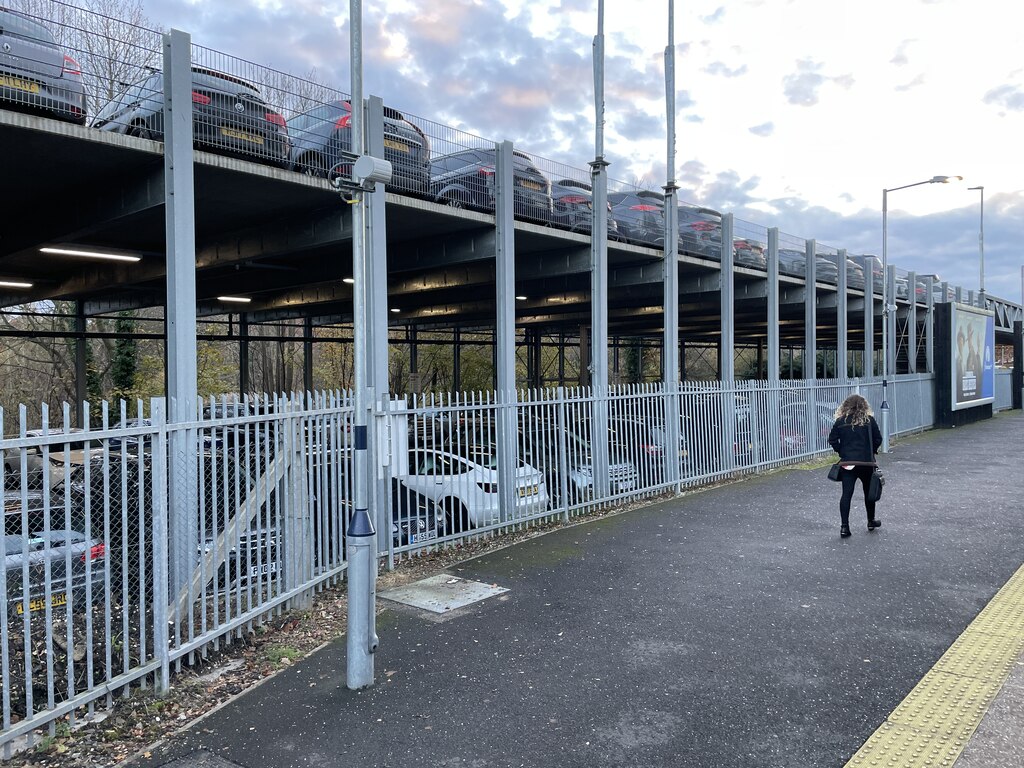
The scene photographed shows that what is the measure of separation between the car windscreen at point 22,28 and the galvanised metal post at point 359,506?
4492 millimetres

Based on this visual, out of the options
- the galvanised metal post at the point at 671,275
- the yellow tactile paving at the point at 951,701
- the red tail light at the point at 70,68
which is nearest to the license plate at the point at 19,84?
the red tail light at the point at 70,68

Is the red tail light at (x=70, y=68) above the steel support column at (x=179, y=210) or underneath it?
above

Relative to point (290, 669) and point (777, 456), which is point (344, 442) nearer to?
point (290, 669)

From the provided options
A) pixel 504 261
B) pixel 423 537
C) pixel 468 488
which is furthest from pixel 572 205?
pixel 423 537

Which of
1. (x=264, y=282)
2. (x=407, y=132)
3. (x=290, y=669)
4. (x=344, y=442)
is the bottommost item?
(x=290, y=669)

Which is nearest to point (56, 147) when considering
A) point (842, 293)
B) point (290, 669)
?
point (290, 669)

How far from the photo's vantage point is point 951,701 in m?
4.23

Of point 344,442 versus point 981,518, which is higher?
point 344,442

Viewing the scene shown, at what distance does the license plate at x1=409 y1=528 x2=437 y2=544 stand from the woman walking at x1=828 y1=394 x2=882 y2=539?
5.00m

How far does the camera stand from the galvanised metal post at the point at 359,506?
460 cm

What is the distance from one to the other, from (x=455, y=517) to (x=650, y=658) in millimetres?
4021

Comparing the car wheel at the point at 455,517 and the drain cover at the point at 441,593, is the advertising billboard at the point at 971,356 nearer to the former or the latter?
→ the car wheel at the point at 455,517

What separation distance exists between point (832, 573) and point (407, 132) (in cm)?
842

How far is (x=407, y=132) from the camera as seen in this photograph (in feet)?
35.0
